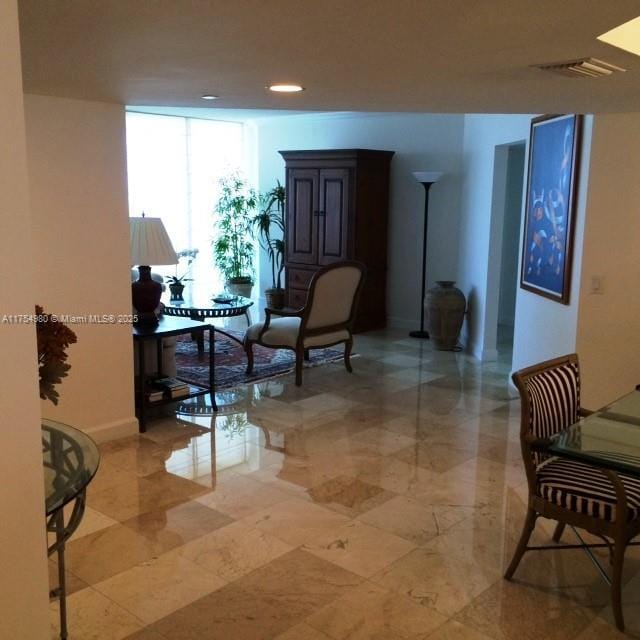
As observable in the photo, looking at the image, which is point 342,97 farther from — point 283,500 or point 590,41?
point 283,500

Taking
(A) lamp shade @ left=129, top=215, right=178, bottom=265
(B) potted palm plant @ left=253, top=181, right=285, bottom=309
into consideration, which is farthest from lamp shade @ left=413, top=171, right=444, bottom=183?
(A) lamp shade @ left=129, top=215, right=178, bottom=265

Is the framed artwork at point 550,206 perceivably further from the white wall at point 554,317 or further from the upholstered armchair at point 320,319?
the upholstered armchair at point 320,319

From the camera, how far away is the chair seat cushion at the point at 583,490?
105 inches

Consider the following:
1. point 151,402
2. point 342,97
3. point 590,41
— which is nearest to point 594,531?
point 590,41

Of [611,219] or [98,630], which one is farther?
[611,219]

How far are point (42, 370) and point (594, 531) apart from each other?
2059 millimetres

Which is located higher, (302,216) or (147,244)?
(302,216)

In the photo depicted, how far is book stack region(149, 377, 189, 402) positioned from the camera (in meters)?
4.87

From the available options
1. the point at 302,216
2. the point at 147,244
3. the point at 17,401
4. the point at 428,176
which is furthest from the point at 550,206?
the point at 17,401

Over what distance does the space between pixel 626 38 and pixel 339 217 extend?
549 cm

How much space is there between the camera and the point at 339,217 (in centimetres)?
796

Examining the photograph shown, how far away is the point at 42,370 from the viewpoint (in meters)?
2.12

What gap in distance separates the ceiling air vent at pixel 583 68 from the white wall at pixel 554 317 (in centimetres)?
175

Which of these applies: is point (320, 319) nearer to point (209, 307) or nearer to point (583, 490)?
point (209, 307)
